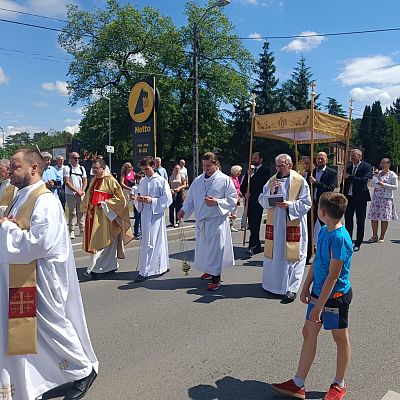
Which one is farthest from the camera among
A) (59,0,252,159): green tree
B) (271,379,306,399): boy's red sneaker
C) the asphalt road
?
(59,0,252,159): green tree

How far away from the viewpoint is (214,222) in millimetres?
6180

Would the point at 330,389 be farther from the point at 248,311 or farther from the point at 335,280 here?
the point at 248,311

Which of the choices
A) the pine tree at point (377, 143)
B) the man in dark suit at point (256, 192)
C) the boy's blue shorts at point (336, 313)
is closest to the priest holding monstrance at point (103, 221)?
the man in dark suit at point (256, 192)

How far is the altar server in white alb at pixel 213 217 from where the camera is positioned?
6.08 m

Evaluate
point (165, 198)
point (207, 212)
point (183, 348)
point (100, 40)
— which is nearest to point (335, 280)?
point (183, 348)

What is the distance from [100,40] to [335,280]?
119 ft

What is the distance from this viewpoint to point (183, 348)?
13.4ft

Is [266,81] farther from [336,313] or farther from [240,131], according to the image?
[336,313]

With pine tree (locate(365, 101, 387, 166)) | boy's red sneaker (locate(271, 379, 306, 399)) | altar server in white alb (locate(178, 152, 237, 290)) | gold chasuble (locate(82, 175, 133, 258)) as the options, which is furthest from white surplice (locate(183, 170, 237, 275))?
pine tree (locate(365, 101, 387, 166))

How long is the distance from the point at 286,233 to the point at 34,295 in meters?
3.66

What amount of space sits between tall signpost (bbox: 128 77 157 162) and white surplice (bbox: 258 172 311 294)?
8.29m

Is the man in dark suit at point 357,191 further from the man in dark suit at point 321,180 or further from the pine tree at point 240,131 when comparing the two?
the pine tree at point 240,131

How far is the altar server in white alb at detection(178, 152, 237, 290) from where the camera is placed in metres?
6.08

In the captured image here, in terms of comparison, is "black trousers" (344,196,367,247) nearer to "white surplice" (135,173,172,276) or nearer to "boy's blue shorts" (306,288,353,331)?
"white surplice" (135,173,172,276)
